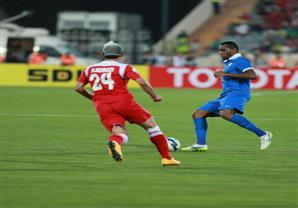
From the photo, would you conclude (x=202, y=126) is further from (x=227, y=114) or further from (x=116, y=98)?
(x=116, y=98)

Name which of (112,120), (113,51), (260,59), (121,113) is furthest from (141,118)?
(260,59)

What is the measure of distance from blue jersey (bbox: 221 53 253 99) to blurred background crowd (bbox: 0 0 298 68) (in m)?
29.7

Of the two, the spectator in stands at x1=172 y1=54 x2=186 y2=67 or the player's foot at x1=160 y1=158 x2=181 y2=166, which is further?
the spectator in stands at x1=172 y1=54 x2=186 y2=67

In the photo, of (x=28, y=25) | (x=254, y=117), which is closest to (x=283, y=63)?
(x=28, y=25)

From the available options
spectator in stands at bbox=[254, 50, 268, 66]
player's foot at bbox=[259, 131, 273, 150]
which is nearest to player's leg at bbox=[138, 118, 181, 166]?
player's foot at bbox=[259, 131, 273, 150]

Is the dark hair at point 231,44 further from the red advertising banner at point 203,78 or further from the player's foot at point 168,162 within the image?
the red advertising banner at point 203,78

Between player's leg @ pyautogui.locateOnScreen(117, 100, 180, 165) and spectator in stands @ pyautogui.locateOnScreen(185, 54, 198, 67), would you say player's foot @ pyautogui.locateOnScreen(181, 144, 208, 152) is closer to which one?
player's leg @ pyautogui.locateOnScreen(117, 100, 180, 165)

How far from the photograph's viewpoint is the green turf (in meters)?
10.7

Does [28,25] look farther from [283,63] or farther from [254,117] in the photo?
[254,117]

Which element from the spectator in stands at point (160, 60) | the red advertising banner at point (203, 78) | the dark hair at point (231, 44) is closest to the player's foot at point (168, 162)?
the dark hair at point (231, 44)

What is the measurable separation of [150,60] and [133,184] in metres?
40.1

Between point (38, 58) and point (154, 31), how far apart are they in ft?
45.8

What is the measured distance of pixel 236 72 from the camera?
1611cm

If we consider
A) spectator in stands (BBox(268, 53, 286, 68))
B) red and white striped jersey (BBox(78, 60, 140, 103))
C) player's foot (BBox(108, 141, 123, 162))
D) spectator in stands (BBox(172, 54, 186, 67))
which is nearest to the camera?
player's foot (BBox(108, 141, 123, 162))
